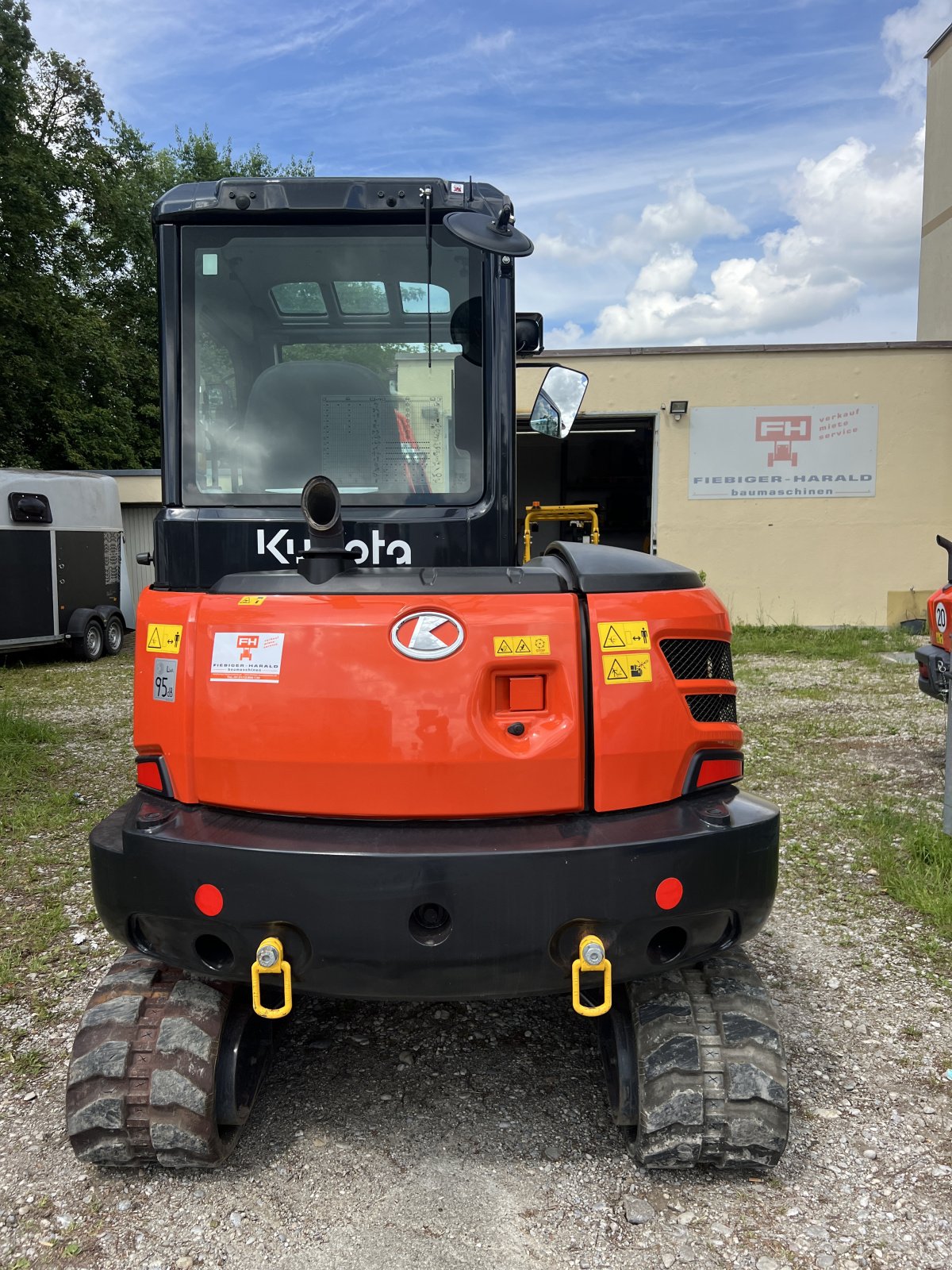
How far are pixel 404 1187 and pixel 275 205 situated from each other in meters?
2.86

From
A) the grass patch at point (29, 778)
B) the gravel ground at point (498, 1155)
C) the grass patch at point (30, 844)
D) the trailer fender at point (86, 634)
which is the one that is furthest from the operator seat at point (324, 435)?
the trailer fender at point (86, 634)

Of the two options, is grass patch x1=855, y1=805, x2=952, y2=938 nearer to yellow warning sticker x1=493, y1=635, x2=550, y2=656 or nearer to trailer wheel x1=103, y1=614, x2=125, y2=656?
yellow warning sticker x1=493, y1=635, x2=550, y2=656

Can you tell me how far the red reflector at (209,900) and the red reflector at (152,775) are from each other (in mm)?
336

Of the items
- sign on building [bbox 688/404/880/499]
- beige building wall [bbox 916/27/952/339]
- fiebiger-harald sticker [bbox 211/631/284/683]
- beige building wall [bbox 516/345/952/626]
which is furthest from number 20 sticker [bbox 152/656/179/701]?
beige building wall [bbox 916/27/952/339]

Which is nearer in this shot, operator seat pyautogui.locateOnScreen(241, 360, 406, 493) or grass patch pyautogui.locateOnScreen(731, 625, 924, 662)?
operator seat pyautogui.locateOnScreen(241, 360, 406, 493)

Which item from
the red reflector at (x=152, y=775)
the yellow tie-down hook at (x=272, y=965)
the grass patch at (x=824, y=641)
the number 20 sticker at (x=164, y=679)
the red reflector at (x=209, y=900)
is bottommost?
the grass patch at (x=824, y=641)

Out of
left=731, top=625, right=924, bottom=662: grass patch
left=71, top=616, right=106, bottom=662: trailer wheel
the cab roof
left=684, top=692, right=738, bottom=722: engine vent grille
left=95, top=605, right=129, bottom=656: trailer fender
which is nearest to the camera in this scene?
left=684, top=692, right=738, bottom=722: engine vent grille

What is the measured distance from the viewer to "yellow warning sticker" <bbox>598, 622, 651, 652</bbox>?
2.35 meters

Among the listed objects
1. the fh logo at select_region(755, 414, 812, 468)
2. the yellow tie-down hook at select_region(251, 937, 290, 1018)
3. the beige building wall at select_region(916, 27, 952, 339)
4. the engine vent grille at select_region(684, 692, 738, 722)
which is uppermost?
the beige building wall at select_region(916, 27, 952, 339)

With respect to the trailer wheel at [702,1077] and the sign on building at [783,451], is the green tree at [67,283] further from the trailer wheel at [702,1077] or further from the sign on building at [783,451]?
the trailer wheel at [702,1077]

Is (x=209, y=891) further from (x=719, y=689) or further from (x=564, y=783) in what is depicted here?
(x=719, y=689)

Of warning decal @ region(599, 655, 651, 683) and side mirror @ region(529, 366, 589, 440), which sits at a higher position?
side mirror @ region(529, 366, 589, 440)

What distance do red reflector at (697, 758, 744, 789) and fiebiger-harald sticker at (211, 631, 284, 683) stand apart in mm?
1166

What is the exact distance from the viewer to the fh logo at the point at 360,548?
9.02 feet
